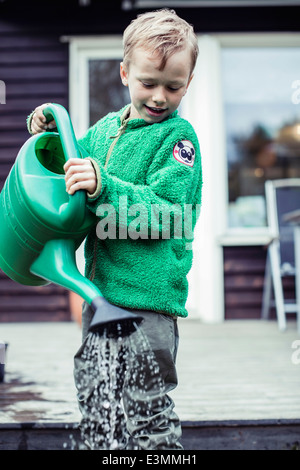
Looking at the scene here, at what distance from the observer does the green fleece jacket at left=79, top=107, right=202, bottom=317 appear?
1103mm

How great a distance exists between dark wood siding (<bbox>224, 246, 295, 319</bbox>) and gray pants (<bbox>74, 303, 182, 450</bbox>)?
2.75 metres

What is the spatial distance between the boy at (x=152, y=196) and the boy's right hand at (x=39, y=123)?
1 centimetres

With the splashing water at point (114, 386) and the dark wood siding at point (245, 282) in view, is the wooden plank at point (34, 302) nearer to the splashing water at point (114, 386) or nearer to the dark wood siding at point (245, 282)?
the dark wood siding at point (245, 282)

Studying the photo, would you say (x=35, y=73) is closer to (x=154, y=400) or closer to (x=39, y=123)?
(x=39, y=123)

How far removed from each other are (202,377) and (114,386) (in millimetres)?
1058

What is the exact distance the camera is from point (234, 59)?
399 centimetres

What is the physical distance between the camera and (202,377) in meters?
2.20

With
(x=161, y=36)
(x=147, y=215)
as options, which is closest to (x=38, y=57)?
(x=161, y=36)

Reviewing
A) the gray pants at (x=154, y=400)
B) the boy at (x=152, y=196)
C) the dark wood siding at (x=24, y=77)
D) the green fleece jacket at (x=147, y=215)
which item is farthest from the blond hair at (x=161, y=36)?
the dark wood siding at (x=24, y=77)

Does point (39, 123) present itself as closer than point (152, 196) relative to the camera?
No

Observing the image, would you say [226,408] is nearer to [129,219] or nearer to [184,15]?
[129,219]

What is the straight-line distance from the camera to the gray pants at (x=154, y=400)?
1149 mm

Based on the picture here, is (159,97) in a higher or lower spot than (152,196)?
higher

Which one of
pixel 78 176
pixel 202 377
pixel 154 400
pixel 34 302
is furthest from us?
pixel 34 302
